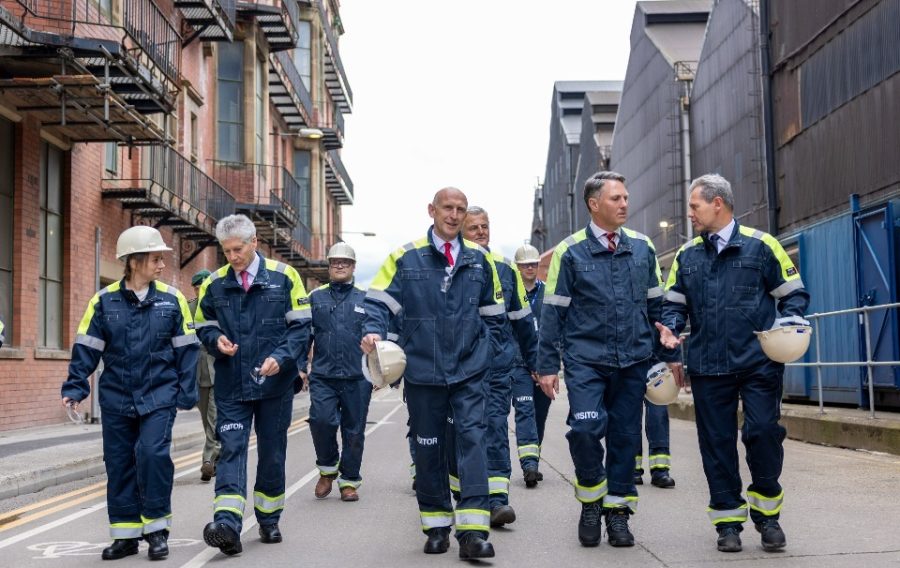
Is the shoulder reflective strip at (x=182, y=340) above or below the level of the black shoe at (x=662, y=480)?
above

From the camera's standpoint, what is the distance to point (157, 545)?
22.4 ft

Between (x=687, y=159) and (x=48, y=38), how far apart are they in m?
35.0

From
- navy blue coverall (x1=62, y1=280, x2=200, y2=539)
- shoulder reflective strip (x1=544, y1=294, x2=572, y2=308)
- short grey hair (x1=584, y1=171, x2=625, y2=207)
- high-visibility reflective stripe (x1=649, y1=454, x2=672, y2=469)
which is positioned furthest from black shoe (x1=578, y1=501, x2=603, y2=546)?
high-visibility reflective stripe (x1=649, y1=454, x2=672, y2=469)

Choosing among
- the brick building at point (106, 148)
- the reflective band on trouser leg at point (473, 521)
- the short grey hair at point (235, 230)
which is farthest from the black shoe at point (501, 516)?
the brick building at point (106, 148)

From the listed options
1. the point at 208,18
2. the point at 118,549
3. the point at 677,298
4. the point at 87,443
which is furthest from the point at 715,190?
the point at 208,18

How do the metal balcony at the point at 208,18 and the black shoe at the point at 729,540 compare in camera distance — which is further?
the metal balcony at the point at 208,18

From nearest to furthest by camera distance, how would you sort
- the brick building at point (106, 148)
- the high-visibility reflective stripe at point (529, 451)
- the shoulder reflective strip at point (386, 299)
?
the shoulder reflective strip at point (386, 299), the high-visibility reflective stripe at point (529, 451), the brick building at point (106, 148)

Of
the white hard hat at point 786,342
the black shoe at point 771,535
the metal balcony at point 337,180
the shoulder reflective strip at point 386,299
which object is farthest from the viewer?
the metal balcony at point 337,180

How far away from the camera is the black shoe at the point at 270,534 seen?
7.35 metres

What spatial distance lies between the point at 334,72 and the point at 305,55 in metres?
5.71

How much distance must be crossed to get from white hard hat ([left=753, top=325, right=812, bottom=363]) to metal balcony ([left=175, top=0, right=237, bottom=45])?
21417mm

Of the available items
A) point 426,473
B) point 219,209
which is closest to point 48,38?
point 426,473

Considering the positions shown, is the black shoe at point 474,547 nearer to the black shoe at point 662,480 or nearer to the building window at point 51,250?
the black shoe at point 662,480

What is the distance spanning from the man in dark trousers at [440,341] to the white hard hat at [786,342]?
159cm
